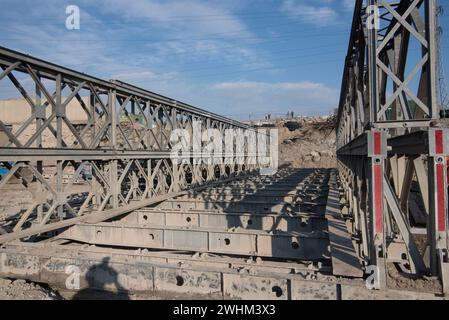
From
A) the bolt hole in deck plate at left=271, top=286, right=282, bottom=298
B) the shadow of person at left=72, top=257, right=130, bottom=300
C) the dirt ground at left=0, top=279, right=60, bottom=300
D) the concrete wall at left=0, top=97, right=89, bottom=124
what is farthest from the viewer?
the concrete wall at left=0, top=97, right=89, bottom=124

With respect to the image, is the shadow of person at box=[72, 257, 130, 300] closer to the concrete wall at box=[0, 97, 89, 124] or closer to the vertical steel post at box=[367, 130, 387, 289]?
the vertical steel post at box=[367, 130, 387, 289]

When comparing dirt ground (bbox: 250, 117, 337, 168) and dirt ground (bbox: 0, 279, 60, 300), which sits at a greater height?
dirt ground (bbox: 250, 117, 337, 168)

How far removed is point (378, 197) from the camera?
4016mm

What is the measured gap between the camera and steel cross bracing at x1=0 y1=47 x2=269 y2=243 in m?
6.01

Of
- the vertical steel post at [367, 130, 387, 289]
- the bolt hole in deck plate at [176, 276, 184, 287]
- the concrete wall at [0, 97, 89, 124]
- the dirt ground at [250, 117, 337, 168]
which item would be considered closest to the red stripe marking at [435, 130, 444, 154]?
the vertical steel post at [367, 130, 387, 289]

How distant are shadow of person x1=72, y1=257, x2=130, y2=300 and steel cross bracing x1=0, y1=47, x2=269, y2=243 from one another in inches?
83.0

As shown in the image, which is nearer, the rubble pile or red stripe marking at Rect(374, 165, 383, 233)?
red stripe marking at Rect(374, 165, 383, 233)

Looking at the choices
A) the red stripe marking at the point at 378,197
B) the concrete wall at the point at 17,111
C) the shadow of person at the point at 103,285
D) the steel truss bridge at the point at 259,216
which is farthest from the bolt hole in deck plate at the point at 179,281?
the concrete wall at the point at 17,111

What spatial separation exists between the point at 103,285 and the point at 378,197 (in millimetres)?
3767

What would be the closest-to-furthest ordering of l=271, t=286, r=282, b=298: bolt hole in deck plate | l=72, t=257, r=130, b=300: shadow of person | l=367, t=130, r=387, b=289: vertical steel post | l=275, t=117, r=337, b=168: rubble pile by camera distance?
l=367, t=130, r=387, b=289: vertical steel post < l=271, t=286, r=282, b=298: bolt hole in deck plate < l=72, t=257, r=130, b=300: shadow of person < l=275, t=117, r=337, b=168: rubble pile

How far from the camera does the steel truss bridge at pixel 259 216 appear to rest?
12.8 ft

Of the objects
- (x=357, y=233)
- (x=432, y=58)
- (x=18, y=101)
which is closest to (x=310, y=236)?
(x=357, y=233)

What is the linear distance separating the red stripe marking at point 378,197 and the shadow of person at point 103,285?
10.9 ft
